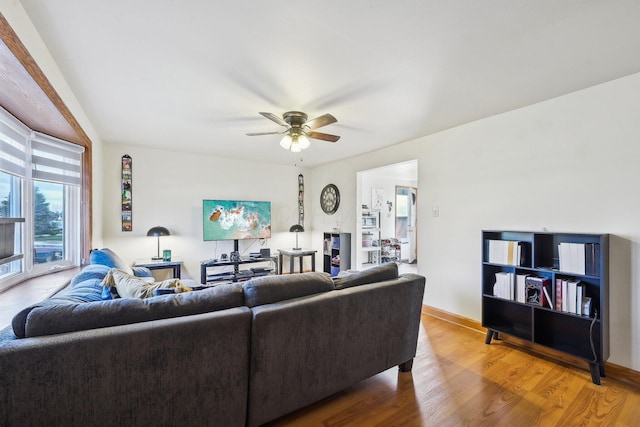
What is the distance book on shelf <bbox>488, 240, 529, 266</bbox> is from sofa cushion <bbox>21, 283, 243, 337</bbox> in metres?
Result: 2.40

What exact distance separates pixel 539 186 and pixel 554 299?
1.01 m

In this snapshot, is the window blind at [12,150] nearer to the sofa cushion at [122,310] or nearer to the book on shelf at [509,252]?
the sofa cushion at [122,310]

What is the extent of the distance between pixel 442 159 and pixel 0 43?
12.0ft

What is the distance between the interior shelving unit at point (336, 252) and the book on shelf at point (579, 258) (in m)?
3.05

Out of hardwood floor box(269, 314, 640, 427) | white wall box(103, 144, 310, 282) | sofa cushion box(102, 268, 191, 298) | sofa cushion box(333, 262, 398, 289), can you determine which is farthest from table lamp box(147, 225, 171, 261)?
hardwood floor box(269, 314, 640, 427)

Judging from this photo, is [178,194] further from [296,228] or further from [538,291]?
[538,291]

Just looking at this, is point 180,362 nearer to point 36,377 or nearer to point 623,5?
point 36,377

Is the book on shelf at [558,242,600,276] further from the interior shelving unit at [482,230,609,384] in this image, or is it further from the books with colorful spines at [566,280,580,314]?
the books with colorful spines at [566,280,580,314]

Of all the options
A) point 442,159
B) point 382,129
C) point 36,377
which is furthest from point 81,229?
point 442,159

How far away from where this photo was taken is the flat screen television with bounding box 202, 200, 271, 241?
4.60m

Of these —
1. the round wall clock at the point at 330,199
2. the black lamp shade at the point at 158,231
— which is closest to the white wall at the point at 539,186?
the round wall clock at the point at 330,199

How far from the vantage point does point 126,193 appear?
4.24 m

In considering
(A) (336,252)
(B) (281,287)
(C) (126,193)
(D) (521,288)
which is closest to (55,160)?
(C) (126,193)

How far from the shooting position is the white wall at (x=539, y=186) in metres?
2.12
